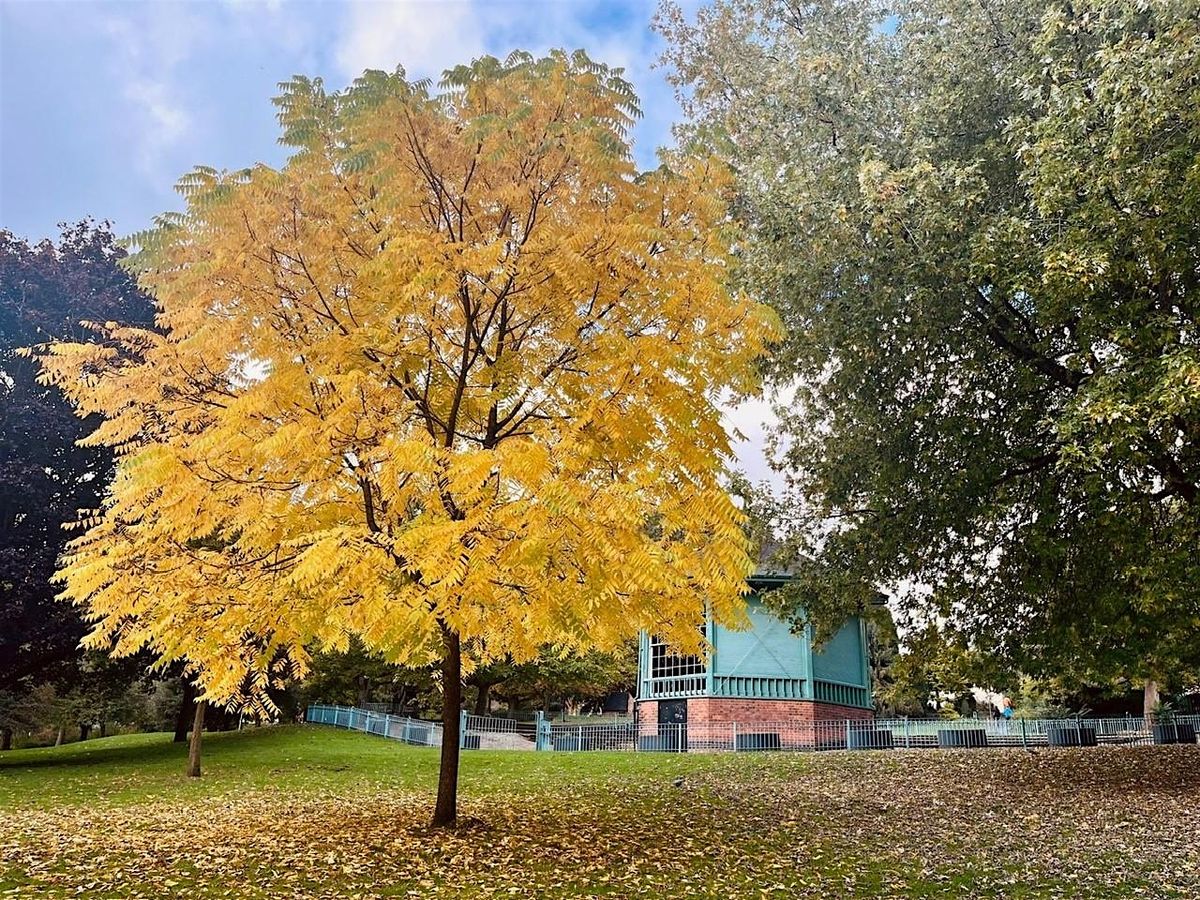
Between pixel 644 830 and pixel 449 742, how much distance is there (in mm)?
2750

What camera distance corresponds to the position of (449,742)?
9.70 meters

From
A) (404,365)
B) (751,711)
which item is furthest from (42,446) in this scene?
(751,711)

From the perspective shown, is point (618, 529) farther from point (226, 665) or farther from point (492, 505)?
point (226, 665)

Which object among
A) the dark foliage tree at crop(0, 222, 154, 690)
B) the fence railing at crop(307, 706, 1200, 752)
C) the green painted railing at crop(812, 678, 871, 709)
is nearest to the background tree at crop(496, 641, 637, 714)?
the fence railing at crop(307, 706, 1200, 752)

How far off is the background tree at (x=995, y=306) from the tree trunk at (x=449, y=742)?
7.00 m

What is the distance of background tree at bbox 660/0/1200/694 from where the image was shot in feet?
33.4

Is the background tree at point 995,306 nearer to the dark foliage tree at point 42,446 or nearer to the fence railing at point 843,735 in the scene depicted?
the fence railing at point 843,735

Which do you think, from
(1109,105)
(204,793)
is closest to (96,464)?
(204,793)

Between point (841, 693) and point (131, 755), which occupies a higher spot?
point (841, 693)

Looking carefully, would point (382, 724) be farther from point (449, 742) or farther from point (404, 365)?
point (404, 365)

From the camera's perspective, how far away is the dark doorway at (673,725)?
2331 centimetres

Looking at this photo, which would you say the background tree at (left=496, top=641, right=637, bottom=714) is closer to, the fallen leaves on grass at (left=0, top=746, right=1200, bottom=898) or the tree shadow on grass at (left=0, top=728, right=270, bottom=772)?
the tree shadow on grass at (left=0, top=728, right=270, bottom=772)

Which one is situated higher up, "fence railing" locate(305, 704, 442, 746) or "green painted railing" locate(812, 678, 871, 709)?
"green painted railing" locate(812, 678, 871, 709)

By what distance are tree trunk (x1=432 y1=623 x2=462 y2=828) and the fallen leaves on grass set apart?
365 millimetres
